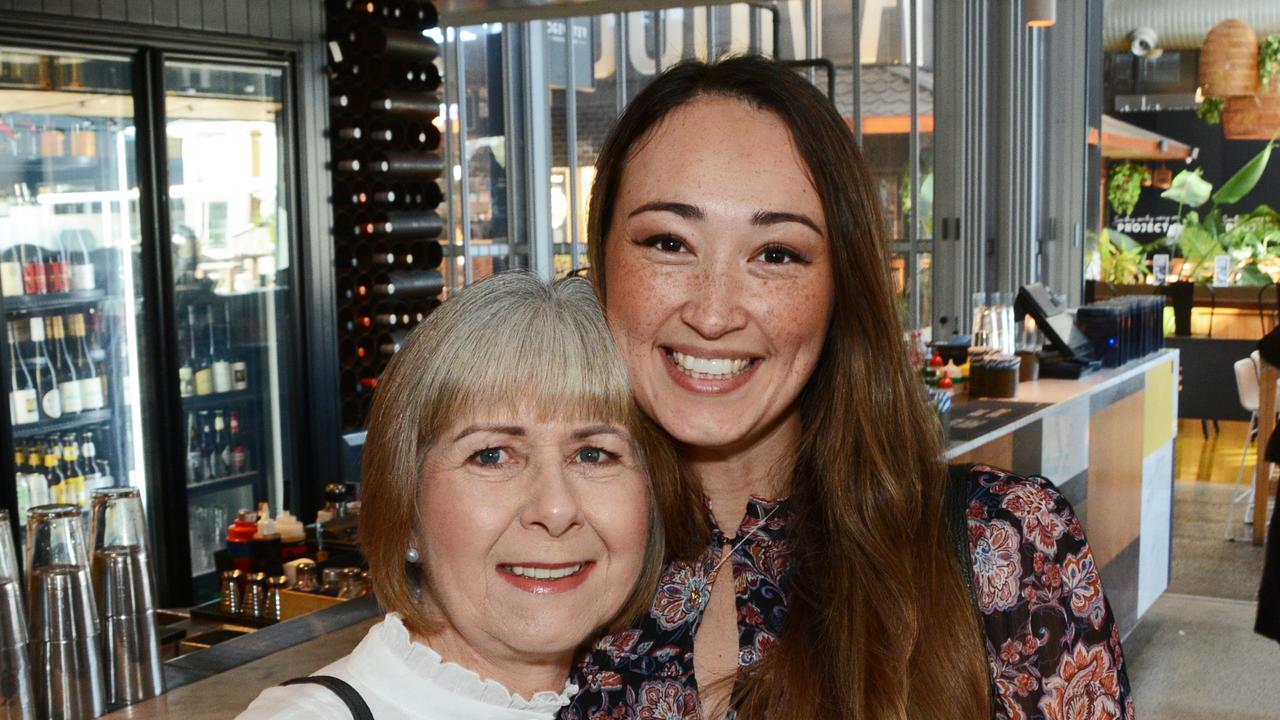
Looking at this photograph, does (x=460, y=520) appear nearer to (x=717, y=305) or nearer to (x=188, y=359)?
(x=717, y=305)

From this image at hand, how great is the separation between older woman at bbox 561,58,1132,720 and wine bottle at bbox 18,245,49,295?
165 inches

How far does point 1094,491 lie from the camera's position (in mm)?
4887

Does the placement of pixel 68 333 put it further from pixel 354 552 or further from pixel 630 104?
pixel 630 104

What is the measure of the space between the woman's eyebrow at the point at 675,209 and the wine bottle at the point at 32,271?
4.28 m

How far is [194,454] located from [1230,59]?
10571mm

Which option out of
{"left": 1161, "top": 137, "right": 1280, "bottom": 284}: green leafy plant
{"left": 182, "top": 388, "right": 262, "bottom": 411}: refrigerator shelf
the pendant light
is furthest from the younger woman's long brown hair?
{"left": 1161, "top": 137, "right": 1280, "bottom": 284}: green leafy plant

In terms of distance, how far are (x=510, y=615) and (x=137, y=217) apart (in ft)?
14.6

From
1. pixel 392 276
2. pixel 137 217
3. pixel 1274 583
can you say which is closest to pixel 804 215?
pixel 1274 583

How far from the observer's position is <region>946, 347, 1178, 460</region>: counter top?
144 inches

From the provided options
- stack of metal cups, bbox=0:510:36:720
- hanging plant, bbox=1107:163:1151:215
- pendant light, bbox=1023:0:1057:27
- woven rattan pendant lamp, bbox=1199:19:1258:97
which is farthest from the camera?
hanging plant, bbox=1107:163:1151:215

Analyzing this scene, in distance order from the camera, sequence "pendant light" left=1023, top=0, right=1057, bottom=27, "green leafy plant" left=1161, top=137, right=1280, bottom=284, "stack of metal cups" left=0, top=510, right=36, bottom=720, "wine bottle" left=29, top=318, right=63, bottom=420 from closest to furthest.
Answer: "stack of metal cups" left=0, top=510, right=36, bottom=720, "wine bottle" left=29, top=318, right=63, bottom=420, "pendant light" left=1023, top=0, right=1057, bottom=27, "green leafy plant" left=1161, top=137, right=1280, bottom=284

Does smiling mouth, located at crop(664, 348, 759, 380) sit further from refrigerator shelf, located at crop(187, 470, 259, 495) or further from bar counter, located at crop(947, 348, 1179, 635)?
refrigerator shelf, located at crop(187, 470, 259, 495)

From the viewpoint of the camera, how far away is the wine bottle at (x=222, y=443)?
5.73m

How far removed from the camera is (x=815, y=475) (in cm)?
141
